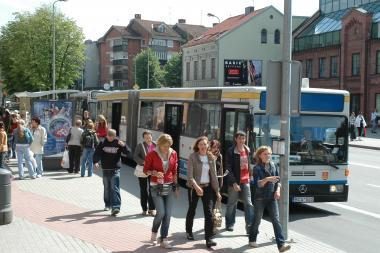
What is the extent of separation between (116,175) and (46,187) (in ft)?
13.6

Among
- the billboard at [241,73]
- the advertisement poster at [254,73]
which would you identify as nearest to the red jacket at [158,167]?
the billboard at [241,73]

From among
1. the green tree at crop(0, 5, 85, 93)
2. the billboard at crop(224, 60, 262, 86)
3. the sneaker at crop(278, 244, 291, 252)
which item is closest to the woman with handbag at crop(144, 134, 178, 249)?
the sneaker at crop(278, 244, 291, 252)

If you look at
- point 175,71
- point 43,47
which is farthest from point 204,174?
point 175,71

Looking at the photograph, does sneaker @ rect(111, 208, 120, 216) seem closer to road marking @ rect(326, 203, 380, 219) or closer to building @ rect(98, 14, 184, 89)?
road marking @ rect(326, 203, 380, 219)

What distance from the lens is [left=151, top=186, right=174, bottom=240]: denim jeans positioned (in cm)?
902

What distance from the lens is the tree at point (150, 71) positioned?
297 feet

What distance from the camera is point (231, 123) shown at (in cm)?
1341

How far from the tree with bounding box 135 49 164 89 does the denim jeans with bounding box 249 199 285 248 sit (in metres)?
81.9

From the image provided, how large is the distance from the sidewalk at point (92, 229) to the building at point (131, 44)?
91.6 m

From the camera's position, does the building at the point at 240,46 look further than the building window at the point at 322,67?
Yes

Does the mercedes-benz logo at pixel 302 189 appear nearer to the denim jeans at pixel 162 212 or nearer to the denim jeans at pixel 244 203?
the denim jeans at pixel 244 203

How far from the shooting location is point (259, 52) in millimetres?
69938

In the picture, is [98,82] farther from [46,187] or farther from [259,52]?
[46,187]

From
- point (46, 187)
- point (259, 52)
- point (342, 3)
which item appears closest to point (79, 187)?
point (46, 187)
